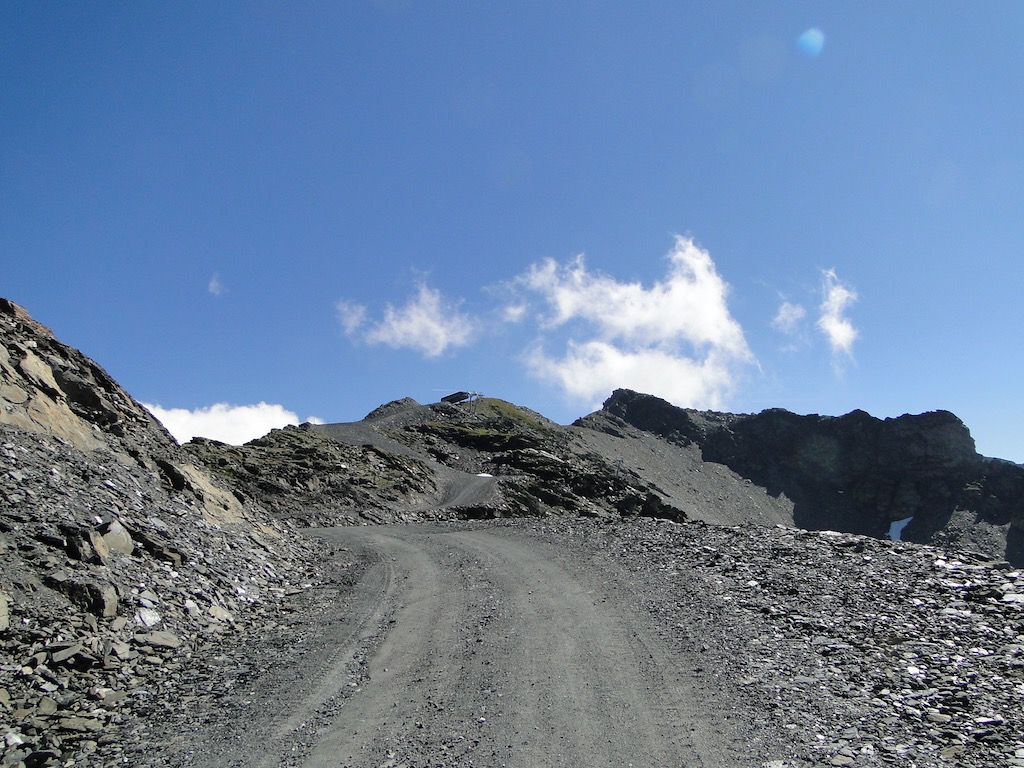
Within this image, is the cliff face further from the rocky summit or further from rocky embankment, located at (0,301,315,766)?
rocky embankment, located at (0,301,315,766)

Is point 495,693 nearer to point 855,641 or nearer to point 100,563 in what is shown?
point 855,641

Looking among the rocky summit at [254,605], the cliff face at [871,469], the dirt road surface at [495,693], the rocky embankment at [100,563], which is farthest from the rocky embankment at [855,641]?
the cliff face at [871,469]

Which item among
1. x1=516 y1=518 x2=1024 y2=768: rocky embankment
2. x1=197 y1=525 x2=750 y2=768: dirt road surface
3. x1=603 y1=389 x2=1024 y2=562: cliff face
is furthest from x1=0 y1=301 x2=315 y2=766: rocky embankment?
x1=603 y1=389 x2=1024 y2=562: cliff face

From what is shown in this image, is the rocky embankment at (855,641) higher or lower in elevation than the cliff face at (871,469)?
lower

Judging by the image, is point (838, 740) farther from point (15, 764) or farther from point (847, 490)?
point (847, 490)

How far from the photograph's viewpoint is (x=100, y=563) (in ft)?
39.5

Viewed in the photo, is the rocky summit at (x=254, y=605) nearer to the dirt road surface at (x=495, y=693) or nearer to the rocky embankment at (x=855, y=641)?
A: the rocky embankment at (x=855, y=641)

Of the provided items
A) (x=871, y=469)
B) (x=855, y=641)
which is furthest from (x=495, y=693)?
(x=871, y=469)

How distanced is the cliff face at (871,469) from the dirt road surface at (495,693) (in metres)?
165

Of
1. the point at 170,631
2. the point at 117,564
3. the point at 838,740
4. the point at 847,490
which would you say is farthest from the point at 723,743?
the point at 847,490

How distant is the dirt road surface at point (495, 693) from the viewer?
759cm

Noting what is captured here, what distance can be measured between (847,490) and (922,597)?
632ft

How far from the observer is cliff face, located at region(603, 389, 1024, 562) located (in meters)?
162

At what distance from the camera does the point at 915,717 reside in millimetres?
8328
